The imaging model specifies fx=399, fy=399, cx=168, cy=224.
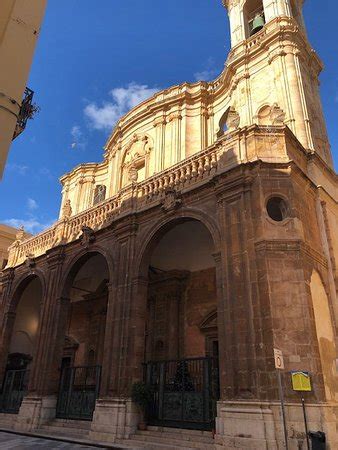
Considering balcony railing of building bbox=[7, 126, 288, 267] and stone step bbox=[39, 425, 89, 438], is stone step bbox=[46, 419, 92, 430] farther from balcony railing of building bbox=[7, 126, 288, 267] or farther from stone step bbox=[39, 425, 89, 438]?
balcony railing of building bbox=[7, 126, 288, 267]

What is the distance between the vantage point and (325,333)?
1044cm

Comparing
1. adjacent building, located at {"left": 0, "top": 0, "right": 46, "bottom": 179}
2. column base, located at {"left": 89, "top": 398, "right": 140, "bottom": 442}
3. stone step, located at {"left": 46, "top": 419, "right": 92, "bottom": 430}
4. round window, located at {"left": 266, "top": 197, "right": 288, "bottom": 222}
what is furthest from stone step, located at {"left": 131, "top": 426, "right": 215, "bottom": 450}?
adjacent building, located at {"left": 0, "top": 0, "right": 46, "bottom": 179}

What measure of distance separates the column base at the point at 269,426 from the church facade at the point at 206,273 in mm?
29

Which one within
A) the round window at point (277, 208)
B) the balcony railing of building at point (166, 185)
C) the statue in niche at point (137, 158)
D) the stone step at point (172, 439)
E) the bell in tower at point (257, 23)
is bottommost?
the stone step at point (172, 439)

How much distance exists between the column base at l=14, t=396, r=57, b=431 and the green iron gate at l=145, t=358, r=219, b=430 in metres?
4.63

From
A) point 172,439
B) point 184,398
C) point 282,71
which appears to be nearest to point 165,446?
point 172,439

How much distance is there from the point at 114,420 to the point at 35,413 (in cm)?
452

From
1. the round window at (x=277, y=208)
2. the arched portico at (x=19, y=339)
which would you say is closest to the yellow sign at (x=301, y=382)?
the round window at (x=277, y=208)

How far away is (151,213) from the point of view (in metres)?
14.0

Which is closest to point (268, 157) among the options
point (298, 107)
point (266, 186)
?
point (266, 186)

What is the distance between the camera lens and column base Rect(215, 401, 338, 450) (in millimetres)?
8328

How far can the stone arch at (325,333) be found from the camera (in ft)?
31.7

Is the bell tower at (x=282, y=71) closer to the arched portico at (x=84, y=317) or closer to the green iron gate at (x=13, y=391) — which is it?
the arched portico at (x=84, y=317)

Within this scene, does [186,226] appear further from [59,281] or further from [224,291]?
[59,281]
